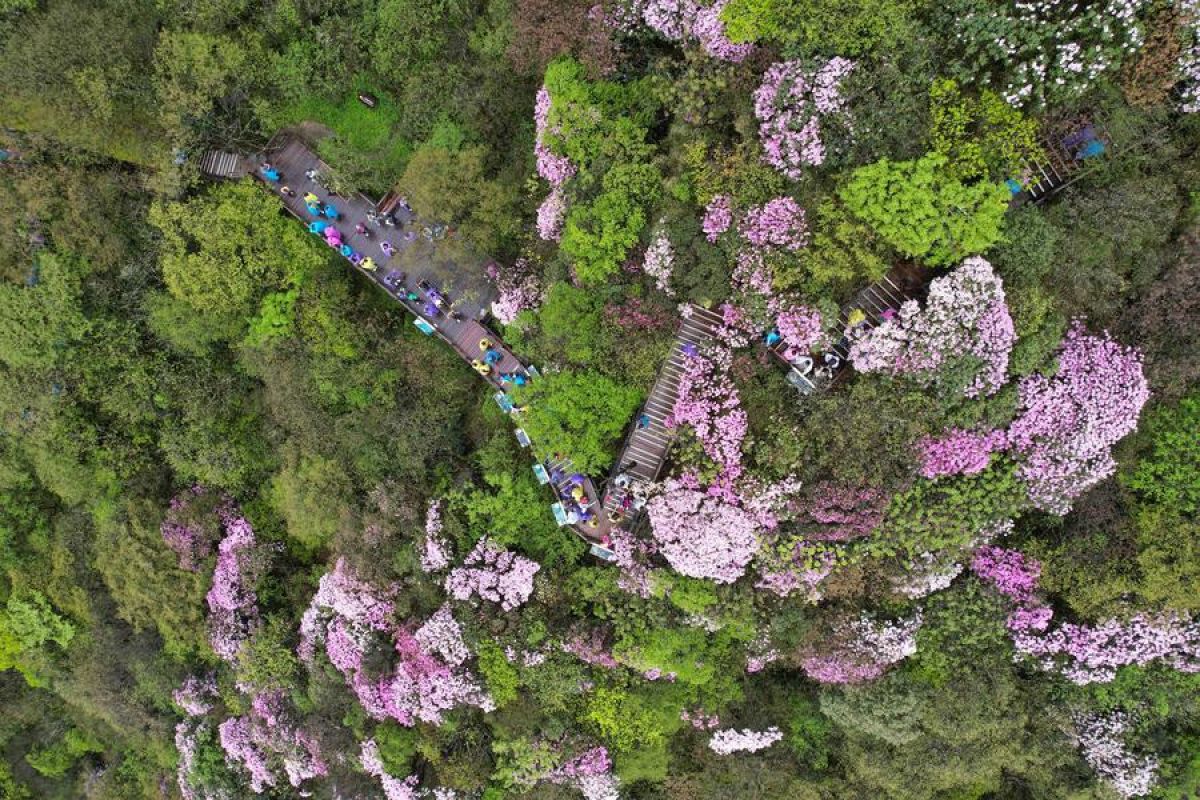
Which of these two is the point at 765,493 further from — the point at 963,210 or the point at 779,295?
the point at 963,210

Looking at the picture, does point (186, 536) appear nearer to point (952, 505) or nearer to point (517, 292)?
point (517, 292)

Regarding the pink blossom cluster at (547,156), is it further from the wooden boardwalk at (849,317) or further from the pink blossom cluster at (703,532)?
the pink blossom cluster at (703,532)

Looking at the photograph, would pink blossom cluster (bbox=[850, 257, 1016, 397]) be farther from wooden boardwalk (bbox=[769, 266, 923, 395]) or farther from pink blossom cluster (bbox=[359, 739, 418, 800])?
pink blossom cluster (bbox=[359, 739, 418, 800])

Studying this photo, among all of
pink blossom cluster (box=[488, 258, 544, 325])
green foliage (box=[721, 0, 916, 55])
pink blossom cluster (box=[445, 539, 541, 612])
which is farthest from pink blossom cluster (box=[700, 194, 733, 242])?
pink blossom cluster (box=[445, 539, 541, 612])

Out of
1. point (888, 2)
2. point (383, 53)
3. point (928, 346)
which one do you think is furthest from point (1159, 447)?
point (383, 53)

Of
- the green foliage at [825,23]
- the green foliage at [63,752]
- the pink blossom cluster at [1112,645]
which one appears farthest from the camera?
the green foliage at [63,752]

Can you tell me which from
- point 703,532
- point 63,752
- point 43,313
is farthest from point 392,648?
point 63,752

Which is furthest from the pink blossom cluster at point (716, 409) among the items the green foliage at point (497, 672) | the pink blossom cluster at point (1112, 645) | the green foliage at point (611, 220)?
the pink blossom cluster at point (1112, 645)
